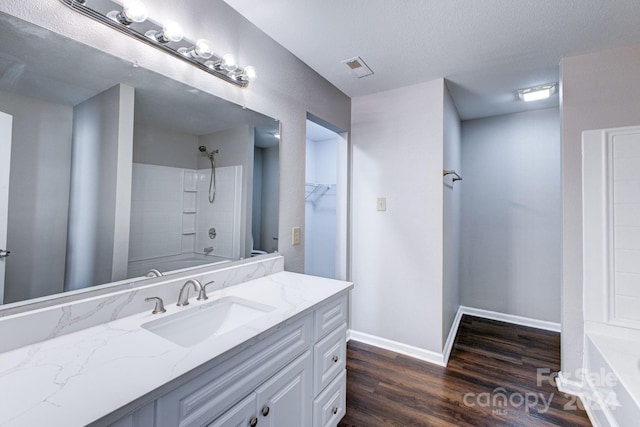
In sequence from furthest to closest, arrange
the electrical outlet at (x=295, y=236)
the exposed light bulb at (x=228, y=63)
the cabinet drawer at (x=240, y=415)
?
the electrical outlet at (x=295, y=236) → the exposed light bulb at (x=228, y=63) → the cabinet drawer at (x=240, y=415)

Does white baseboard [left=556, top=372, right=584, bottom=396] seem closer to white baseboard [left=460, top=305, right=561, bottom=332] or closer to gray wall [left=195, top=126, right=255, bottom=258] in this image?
white baseboard [left=460, top=305, right=561, bottom=332]

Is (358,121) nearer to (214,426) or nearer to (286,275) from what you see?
(286,275)

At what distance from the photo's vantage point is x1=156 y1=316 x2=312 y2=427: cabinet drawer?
73cm

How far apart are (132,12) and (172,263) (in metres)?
1.02

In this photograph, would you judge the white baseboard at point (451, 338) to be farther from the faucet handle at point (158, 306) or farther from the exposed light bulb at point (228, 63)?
the exposed light bulb at point (228, 63)

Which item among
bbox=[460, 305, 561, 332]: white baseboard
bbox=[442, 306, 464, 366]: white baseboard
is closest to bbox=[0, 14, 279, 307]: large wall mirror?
bbox=[442, 306, 464, 366]: white baseboard

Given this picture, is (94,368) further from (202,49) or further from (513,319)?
(513,319)

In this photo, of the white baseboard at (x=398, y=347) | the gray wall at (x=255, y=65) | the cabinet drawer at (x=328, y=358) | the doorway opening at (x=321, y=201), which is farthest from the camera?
the doorway opening at (x=321, y=201)

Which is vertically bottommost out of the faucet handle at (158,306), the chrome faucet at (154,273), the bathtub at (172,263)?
the faucet handle at (158,306)

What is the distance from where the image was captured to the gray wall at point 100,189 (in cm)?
102

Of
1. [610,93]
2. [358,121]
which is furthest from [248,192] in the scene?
[610,93]

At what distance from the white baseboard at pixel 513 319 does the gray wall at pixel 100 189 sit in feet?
11.2

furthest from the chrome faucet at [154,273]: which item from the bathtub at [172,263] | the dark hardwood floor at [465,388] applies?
the dark hardwood floor at [465,388]

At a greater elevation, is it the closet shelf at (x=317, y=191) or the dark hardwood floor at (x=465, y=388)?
the closet shelf at (x=317, y=191)
